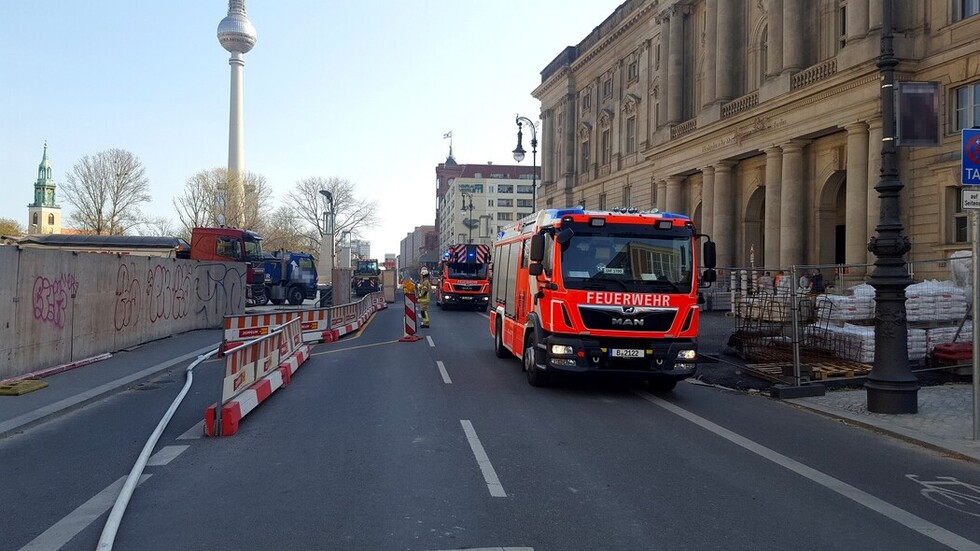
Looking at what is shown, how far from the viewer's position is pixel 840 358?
13844 millimetres

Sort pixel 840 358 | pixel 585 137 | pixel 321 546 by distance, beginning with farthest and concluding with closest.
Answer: pixel 585 137, pixel 840 358, pixel 321 546

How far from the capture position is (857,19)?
26.9 m

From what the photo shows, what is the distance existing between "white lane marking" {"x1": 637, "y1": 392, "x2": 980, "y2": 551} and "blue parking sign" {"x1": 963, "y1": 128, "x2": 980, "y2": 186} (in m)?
4.00

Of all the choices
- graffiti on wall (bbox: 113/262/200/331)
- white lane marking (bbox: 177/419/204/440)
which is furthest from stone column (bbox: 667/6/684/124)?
white lane marking (bbox: 177/419/204/440)

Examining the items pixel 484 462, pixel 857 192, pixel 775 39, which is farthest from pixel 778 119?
pixel 484 462

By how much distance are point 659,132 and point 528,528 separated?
4220cm

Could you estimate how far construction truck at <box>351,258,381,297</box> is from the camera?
58.6m

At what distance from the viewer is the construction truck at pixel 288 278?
39.2m

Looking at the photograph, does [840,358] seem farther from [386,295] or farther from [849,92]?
[386,295]

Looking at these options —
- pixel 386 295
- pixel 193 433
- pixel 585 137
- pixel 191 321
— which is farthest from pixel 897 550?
pixel 585 137

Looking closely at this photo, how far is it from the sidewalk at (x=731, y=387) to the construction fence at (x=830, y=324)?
22.0 inches

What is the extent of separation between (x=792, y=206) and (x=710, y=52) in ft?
39.2

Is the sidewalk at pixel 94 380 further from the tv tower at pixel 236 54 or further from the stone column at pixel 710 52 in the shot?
the tv tower at pixel 236 54

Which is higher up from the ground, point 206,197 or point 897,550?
point 206,197
